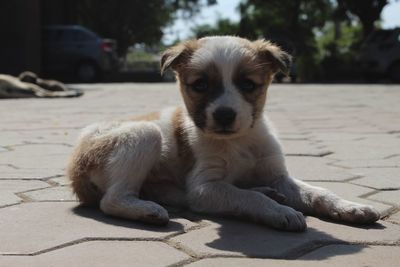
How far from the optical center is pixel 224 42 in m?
3.67

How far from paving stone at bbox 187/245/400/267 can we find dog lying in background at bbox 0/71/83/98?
40.9ft

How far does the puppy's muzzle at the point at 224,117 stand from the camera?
3.39 metres

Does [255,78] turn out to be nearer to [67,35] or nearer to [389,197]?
[389,197]

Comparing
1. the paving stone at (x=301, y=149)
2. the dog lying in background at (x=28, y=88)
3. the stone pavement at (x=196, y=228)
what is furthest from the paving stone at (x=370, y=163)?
the dog lying in background at (x=28, y=88)

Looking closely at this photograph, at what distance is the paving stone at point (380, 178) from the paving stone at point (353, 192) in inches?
5.1

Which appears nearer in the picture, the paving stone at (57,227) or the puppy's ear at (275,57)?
the paving stone at (57,227)

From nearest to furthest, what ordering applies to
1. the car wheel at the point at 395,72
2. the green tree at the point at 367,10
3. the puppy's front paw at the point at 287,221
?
the puppy's front paw at the point at 287,221, the car wheel at the point at 395,72, the green tree at the point at 367,10

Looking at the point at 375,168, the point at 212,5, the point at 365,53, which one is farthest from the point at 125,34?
the point at 375,168

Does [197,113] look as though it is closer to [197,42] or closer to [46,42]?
[197,42]

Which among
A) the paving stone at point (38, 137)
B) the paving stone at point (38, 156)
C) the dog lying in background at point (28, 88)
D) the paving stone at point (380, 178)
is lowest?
the dog lying in background at point (28, 88)

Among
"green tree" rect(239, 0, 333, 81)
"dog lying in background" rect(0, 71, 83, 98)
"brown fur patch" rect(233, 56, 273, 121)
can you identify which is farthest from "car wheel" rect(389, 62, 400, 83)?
"brown fur patch" rect(233, 56, 273, 121)

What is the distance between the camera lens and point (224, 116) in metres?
3.41

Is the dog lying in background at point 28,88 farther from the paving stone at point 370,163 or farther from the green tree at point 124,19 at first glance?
the green tree at point 124,19

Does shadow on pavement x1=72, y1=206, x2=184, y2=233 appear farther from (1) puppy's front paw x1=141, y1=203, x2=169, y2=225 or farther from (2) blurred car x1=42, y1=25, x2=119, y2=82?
(2) blurred car x1=42, y1=25, x2=119, y2=82
